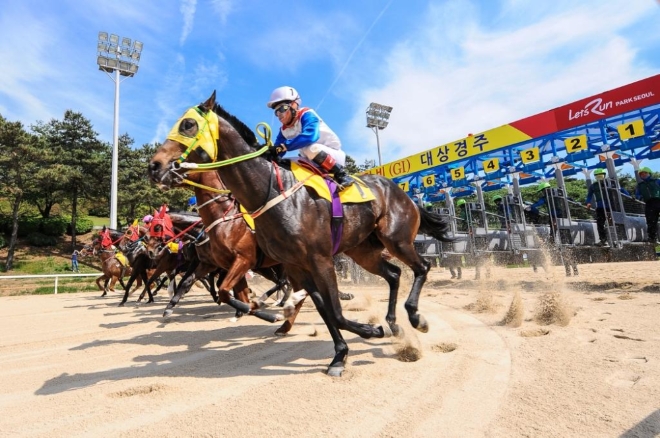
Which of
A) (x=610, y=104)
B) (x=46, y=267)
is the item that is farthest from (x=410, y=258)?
(x=46, y=267)

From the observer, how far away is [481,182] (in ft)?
46.1

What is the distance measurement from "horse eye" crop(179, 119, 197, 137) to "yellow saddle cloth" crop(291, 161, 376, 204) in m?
1.04

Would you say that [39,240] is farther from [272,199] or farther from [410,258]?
[410,258]

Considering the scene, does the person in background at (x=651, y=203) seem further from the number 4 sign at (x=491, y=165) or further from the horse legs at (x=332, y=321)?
the horse legs at (x=332, y=321)

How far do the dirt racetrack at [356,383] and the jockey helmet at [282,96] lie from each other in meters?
2.72

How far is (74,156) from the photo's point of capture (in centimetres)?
3612

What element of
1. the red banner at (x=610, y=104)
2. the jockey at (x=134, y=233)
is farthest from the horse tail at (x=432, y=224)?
the jockey at (x=134, y=233)

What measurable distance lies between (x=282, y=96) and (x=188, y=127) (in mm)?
1104

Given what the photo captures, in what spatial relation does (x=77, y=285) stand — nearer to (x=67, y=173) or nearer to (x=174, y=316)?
(x=174, y=316)

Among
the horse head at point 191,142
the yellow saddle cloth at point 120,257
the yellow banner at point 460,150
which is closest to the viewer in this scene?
the horse head at point 191,142

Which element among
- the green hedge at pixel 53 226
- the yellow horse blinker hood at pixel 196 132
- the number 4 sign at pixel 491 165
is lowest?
the yellow horse blinker hood at pixel 196 132

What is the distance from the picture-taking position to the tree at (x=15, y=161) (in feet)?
99.2

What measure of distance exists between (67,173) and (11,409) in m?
37.5

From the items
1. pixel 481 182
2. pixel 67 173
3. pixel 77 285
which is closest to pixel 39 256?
pixel 67 173
